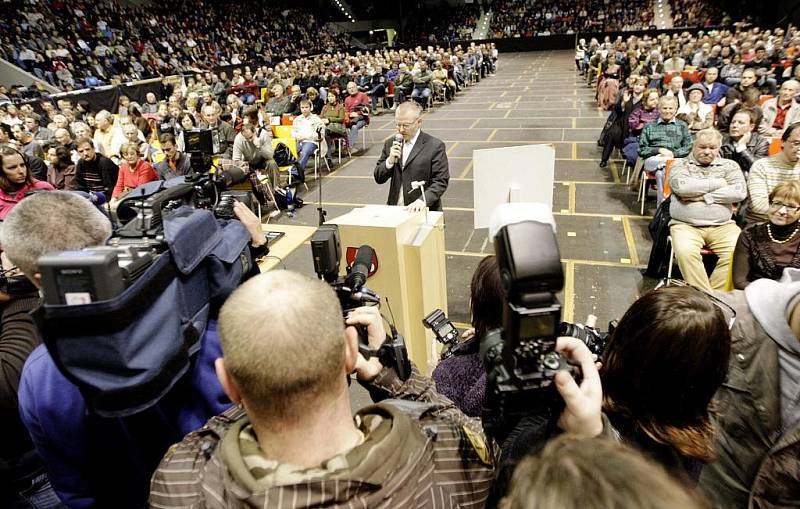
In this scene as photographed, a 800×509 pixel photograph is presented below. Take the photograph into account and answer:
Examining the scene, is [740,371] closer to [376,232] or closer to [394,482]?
[394,482]

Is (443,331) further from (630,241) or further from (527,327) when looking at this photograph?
(630,241)

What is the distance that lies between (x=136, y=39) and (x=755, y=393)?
77.0ft

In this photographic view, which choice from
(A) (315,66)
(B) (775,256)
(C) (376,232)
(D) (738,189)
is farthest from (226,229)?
(A) (315,66)

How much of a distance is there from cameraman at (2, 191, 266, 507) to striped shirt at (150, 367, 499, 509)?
0.41 metres

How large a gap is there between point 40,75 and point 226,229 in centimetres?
1818

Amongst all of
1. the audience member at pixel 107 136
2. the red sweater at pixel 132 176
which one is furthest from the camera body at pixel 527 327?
the audience member at pixel 107 136

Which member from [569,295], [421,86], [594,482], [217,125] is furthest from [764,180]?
[421,86]

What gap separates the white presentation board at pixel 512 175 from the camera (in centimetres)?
267

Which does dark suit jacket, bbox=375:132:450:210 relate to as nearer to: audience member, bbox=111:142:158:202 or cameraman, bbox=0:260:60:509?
cameraman, bbox=0:260:60:509

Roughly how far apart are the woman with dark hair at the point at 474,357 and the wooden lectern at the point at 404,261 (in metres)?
0.85

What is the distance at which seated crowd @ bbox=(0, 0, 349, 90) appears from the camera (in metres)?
15.5

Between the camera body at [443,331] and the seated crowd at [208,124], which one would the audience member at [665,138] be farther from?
the seated crowd at [208,124]

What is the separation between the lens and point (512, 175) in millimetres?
2732

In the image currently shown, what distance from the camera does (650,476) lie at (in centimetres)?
65
